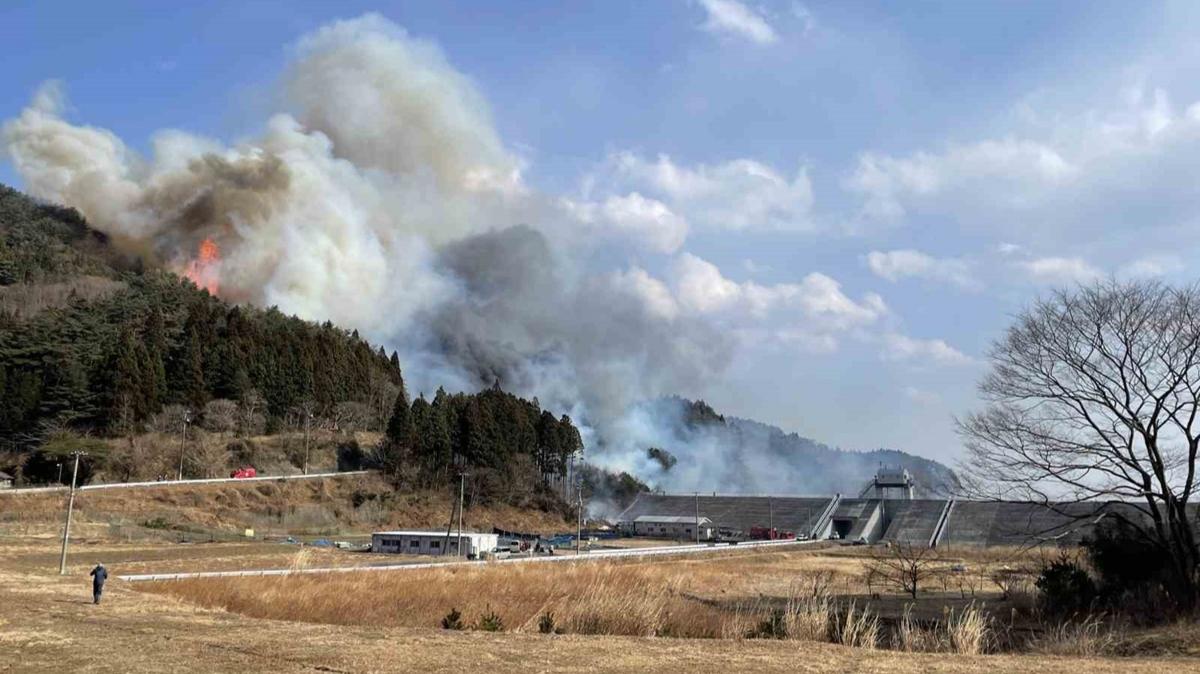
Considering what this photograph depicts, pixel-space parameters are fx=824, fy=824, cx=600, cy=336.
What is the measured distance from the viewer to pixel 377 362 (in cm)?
13362

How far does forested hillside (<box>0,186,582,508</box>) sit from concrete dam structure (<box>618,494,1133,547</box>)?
19681mm

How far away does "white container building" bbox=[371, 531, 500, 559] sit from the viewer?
206 ft

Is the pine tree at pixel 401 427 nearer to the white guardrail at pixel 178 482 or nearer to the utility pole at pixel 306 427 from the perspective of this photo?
the white guardrail at pixel 178 482

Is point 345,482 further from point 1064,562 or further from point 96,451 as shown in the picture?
point 1064,562

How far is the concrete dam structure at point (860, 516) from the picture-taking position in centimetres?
8750

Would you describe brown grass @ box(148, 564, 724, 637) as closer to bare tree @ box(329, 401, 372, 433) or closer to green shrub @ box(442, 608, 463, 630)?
green shrub @ box(442, 608, 463, 630)

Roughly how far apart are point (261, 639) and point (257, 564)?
109ft

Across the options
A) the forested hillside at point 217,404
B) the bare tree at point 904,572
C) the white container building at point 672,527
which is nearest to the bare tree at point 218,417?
the forested hillside at point 217,404

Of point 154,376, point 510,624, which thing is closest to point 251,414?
point 154,376

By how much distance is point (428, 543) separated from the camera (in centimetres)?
6425

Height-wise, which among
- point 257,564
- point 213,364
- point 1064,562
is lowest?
point 257,564

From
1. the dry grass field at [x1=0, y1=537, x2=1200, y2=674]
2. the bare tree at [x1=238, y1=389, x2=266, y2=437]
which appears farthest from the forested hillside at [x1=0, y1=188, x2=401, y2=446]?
the dry grass field at [x1=0, y1=537, x2=1200, y2=674]

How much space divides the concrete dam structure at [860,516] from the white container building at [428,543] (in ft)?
138

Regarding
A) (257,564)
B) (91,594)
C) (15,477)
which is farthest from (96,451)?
(91,594)
